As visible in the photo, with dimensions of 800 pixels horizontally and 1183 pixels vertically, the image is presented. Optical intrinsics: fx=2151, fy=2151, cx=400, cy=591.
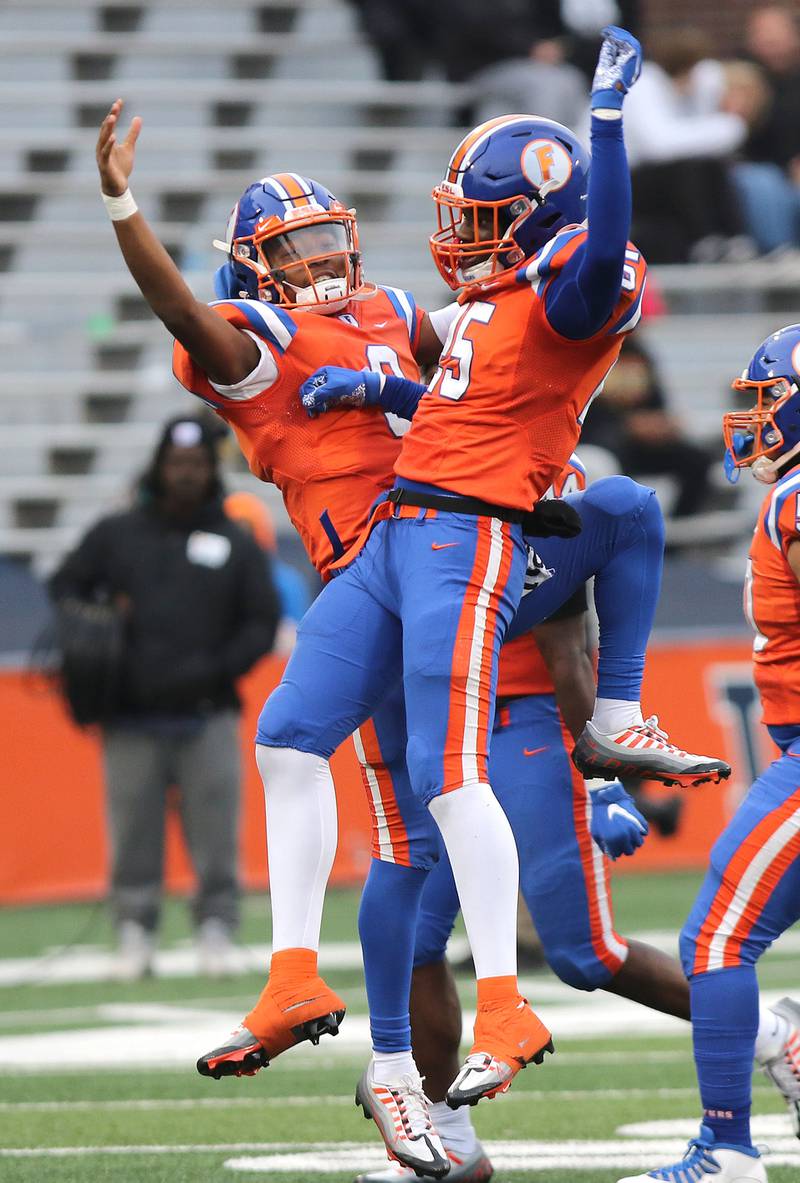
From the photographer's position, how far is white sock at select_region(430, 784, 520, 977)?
4246 millimetres

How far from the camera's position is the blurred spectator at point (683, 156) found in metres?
13.7

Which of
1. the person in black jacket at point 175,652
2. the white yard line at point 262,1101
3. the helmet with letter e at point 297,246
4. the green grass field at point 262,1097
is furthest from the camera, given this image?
the person in black jacket at point 175,652

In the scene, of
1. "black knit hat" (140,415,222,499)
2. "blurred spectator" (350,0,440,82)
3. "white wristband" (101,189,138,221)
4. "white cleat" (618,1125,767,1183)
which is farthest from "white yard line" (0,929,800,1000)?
"blurred spectator" (350,0,440,82)

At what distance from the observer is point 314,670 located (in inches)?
175

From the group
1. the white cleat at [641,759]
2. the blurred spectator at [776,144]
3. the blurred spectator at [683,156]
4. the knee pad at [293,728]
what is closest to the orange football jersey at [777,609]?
the white cleat at [641,759]

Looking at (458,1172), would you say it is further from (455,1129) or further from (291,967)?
(291,967)

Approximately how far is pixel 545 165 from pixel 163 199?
10.0 meters

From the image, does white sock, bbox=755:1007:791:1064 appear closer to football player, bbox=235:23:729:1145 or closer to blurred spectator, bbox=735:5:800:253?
football player, bbox=235:23:729:1145

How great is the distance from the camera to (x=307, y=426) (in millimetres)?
4723

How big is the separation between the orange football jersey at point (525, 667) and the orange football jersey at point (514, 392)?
2.59 feet

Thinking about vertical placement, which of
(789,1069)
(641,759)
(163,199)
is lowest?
(789,1069)

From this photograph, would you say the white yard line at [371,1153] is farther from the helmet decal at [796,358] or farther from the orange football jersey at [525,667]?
the helmet decal at [796,358]

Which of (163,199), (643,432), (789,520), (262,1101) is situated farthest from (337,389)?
(163,199)

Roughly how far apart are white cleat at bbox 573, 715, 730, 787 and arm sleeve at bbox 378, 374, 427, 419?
0.80 metres
